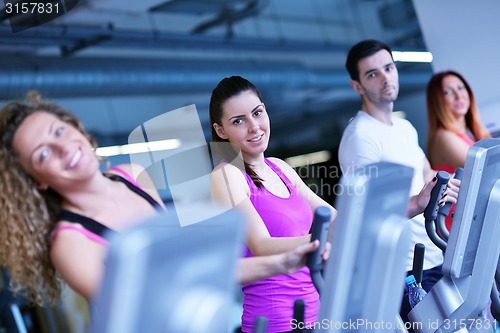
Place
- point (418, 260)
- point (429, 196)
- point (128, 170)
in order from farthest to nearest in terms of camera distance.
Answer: point (429, 196), point (418, 260), point (128, 170)

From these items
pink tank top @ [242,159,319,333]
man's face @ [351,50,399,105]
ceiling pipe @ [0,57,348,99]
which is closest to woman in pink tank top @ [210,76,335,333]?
pink tank top @ [242,159,319,333]

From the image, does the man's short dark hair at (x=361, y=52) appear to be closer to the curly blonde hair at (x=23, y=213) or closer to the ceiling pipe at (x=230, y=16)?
the curly blonde hair at (x=23, y=213)

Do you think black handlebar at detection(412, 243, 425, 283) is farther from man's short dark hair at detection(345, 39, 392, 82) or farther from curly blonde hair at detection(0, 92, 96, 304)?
curly blonde hair at detection(0, 92, 96, 304)

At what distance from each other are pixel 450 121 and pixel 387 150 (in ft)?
2.86

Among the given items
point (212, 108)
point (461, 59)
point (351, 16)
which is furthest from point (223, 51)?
point (212, 108)

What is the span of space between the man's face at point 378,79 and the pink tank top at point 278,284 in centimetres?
96

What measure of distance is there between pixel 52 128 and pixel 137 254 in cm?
87

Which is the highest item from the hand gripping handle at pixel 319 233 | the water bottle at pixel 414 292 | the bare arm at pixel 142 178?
the bare arm at pixel 142 178

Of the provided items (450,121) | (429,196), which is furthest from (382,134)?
(450,121)

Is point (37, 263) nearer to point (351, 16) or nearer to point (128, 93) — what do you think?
point (128, 93)

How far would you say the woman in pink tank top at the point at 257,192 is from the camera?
2.51 m

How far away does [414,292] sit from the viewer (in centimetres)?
283

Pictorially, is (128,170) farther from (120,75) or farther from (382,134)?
(120,75)

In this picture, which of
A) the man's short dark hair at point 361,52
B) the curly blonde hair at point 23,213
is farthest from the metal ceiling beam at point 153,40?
the curly blonde hair at point 23,213
